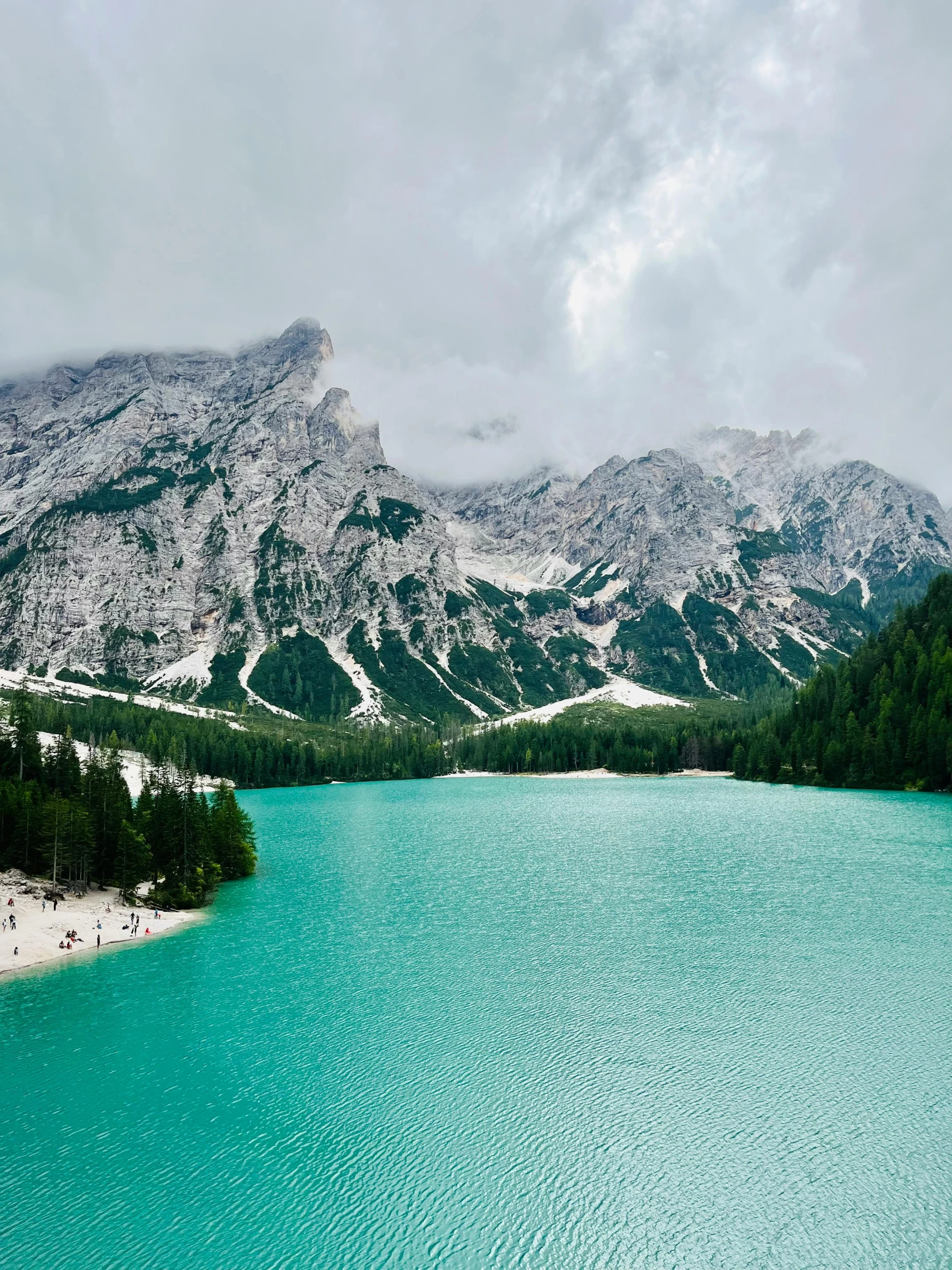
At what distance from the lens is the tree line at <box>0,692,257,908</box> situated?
230ft

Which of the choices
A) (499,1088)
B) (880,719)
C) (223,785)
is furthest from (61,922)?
(880,719)

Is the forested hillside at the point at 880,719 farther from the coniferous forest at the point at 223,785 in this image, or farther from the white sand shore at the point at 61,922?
the white sand shore at the point at 61,922

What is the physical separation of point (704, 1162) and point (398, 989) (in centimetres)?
2216

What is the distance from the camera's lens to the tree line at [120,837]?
230ft

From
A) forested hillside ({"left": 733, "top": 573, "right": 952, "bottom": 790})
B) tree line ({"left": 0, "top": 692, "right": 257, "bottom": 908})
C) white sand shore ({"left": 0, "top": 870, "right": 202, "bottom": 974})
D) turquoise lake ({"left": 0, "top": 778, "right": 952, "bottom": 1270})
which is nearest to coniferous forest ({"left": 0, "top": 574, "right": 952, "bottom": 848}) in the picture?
tree line ({"left": 0, "top": 692, "right": 257, "bottom": 908})

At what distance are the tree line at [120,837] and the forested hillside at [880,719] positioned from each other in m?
128

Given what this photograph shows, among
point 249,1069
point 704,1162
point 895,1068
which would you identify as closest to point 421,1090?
point 249,1069

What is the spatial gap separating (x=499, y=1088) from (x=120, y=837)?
55867mm

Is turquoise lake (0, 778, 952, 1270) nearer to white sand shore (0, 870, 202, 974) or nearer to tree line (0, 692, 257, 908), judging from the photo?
white sand shore (0, 870, 202, 974)

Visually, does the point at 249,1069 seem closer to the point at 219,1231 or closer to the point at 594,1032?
the point at 219,1231

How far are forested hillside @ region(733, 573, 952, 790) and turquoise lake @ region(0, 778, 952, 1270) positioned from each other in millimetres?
90981

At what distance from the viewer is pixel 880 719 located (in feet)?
499

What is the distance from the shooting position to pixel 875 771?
151 metres

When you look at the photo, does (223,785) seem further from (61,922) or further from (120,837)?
(61,922)
